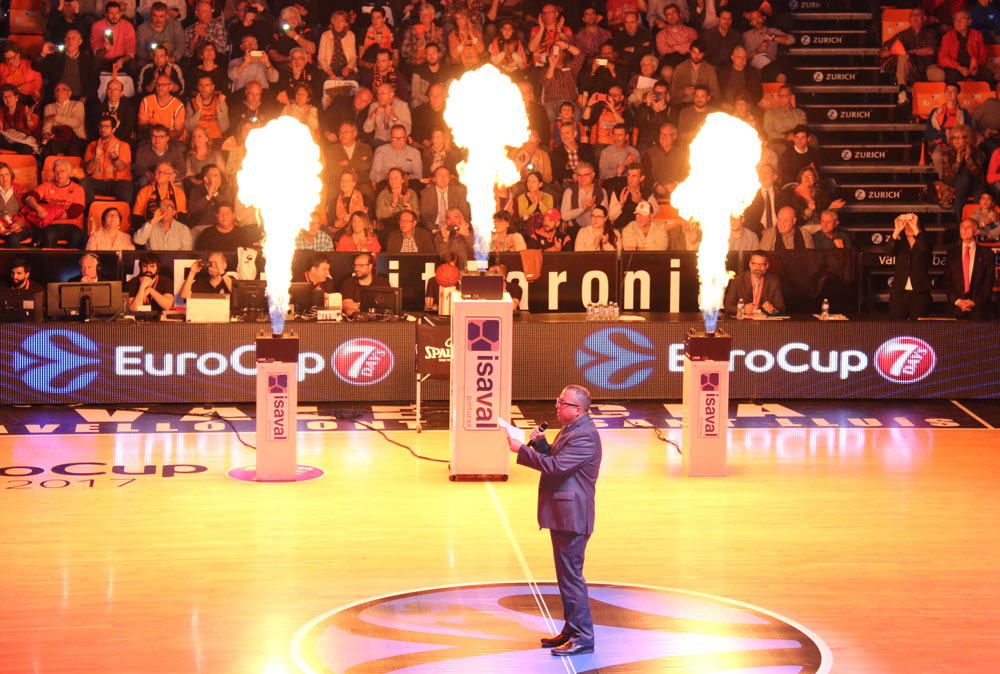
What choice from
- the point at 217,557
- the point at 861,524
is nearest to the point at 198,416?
the point at 217,557

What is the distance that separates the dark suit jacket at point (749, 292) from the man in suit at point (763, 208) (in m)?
1.45

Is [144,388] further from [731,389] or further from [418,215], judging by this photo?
[731,389]

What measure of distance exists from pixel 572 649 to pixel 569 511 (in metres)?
0.75

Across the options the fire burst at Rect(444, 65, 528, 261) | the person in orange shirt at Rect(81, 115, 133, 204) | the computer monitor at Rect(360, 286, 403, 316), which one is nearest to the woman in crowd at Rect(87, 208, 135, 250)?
the person in orange shirt at Rect(81, 115, 133, 204)

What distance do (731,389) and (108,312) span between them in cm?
663

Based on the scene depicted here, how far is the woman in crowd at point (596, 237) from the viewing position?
15750 mm

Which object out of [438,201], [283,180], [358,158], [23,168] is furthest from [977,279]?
[23,168]

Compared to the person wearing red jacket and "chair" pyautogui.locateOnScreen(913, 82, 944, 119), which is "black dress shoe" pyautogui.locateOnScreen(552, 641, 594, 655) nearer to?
"chair" pyautogui.locateOnScreen(913, 82, 944, 119)

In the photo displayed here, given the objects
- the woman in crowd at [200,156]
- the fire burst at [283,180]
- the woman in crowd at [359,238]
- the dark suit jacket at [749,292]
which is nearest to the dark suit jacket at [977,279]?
the dark suit jacket at [749,292]

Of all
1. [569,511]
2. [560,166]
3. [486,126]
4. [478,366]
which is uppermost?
[486,126]

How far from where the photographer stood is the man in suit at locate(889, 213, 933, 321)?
15.0 m

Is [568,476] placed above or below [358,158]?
below

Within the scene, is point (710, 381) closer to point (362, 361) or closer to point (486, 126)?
point (362, 361)

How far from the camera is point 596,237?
1579 centimetres
